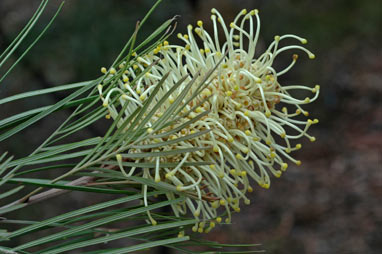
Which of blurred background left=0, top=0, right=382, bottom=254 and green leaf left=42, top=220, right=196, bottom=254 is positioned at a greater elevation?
blurred background left=0, top=0, right=382, bottom=254

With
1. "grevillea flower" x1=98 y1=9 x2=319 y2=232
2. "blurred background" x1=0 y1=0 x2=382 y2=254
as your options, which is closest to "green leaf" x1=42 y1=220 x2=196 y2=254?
"grevillea flower" x1=98 y1=9 x2=319 y2=232

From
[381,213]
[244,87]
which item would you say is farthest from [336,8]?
[244,87]

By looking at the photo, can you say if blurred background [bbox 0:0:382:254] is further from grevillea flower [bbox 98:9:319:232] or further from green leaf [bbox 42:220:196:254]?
green leaf [bbox 42:220:196:254]

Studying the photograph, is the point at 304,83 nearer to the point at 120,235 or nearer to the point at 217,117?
the point at 217,117

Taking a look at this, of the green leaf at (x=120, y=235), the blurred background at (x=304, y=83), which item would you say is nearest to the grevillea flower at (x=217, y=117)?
the green leaf at (x=120, y=235)

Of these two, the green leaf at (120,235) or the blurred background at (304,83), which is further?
the blurred background at (304,83)

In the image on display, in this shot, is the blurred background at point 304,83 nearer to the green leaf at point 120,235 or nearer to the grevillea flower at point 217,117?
the grevillea flower at point 217,117

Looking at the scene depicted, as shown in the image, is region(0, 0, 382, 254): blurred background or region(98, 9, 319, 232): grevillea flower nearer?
region(98, 9, 319, 232): grevillea flower

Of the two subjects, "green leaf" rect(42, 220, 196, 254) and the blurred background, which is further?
the blurred background
